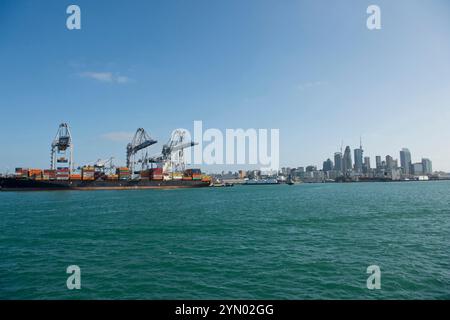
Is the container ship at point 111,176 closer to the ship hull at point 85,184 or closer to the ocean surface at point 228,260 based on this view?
the ship hull at point 85,184

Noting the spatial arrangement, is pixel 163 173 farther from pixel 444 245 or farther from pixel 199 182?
pixel 444 245

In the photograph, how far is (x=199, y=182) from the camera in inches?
4788

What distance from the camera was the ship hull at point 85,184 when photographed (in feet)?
274

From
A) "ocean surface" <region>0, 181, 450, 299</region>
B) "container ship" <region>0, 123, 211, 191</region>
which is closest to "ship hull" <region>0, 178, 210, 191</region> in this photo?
"container ship" <region>0, 123, 211, 191</region>

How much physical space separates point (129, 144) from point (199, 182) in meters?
34.5

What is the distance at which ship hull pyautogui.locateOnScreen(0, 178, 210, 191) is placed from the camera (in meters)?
83.4

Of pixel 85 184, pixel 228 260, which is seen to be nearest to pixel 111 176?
pixel 85 184

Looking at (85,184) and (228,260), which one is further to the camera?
(85,184)

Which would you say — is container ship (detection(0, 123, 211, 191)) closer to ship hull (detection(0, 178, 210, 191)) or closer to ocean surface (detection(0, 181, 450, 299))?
ship hull (detection(0, 178, 210, 191))

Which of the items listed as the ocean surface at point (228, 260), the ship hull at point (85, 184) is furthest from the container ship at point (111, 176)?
the ocean surface at point (228, 260)

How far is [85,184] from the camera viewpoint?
91812 millimetres

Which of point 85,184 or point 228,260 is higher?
point 85,184

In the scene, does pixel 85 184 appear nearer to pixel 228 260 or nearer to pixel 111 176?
pixel 111 176
